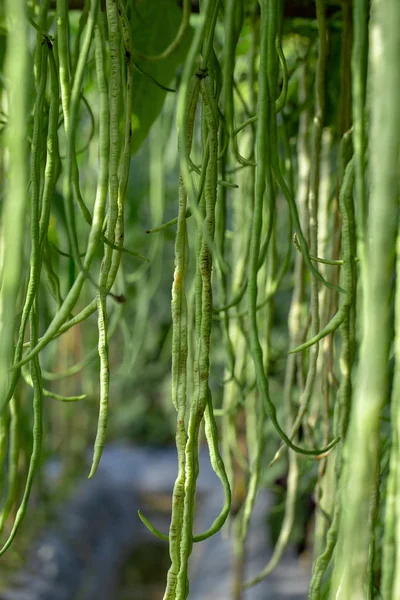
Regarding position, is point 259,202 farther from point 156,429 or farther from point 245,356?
point 156,429

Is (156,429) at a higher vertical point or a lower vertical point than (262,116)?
lower

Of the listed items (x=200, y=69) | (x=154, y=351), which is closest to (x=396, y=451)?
(x=200, y=69)

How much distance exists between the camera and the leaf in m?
0.47

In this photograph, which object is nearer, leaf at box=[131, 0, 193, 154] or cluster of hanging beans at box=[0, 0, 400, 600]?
cluster of hanging beans at box=[0, 0, 400, 600]

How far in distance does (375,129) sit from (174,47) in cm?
22

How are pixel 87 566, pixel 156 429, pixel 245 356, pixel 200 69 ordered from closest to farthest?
pixel 200 69 → pixel 245 356 → pixel 87 566 → pixel 156 429

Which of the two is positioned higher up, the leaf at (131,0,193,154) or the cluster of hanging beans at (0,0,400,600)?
the leaf at (131,0,193,154)

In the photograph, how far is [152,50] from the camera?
0.49 meters

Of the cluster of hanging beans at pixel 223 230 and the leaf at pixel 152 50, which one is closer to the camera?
the cluster of hanging beans at pixel 223 230

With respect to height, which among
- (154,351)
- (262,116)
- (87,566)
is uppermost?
(262,116)

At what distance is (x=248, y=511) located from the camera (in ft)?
1.42

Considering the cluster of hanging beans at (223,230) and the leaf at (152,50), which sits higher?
the leaf at (152,50)

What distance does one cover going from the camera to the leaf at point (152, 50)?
47 centimetres

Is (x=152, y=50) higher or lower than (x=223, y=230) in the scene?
higher
